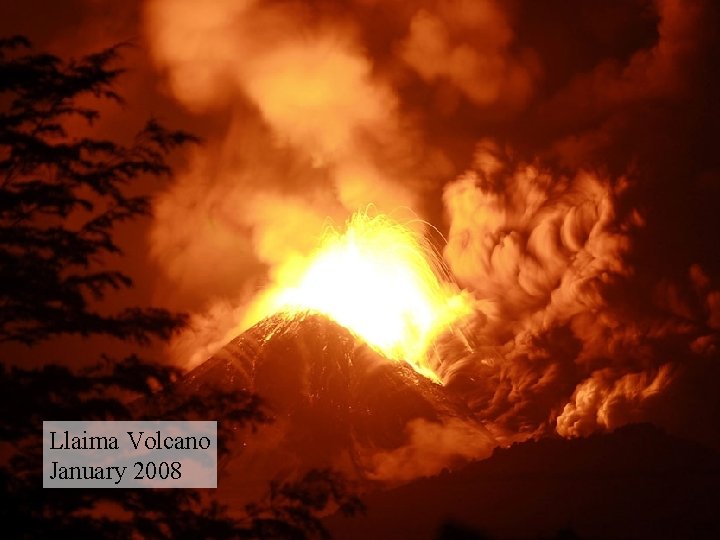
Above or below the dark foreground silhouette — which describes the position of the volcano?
above

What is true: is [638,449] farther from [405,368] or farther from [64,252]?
[64,252]

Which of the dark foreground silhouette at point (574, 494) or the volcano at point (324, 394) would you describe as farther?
the volcano at point (324, 394)

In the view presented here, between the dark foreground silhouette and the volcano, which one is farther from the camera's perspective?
the volcano

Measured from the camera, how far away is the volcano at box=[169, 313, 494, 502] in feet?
313

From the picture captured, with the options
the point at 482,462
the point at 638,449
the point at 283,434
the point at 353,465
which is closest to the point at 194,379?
the point at 283,434

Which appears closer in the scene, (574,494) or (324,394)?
(574,494)

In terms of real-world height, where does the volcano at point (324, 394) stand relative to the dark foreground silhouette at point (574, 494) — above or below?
above

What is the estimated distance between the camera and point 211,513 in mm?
9320

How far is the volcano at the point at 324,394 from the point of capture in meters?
95.3

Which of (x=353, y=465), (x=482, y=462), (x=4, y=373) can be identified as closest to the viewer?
(x=4, y=373)

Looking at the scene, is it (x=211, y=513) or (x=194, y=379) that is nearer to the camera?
(x=211, y=513)

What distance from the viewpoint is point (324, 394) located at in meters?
103

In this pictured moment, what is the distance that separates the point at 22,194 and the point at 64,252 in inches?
32.7

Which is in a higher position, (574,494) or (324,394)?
(324,394)
